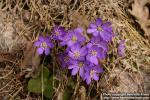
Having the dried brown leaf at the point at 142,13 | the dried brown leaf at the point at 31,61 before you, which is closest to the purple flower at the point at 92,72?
the dried brown leaf at the point at 31,61

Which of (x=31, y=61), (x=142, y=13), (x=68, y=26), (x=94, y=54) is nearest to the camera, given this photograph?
(x=94, y=54)

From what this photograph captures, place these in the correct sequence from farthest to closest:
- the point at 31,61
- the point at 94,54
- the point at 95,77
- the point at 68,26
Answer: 1. the point at 68,26
2. the point at 31,61
3. the point at 95,77
4. the point at 94,54

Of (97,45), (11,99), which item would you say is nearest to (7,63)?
(11,99)

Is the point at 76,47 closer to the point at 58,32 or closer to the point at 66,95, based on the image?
the point at 58,32

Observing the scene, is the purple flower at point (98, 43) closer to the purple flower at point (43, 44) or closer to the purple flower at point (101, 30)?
the purple flower at point (101, 30)

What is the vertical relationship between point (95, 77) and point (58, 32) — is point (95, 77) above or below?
below

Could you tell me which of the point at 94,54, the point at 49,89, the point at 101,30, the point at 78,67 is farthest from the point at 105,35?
the point at 49,89
